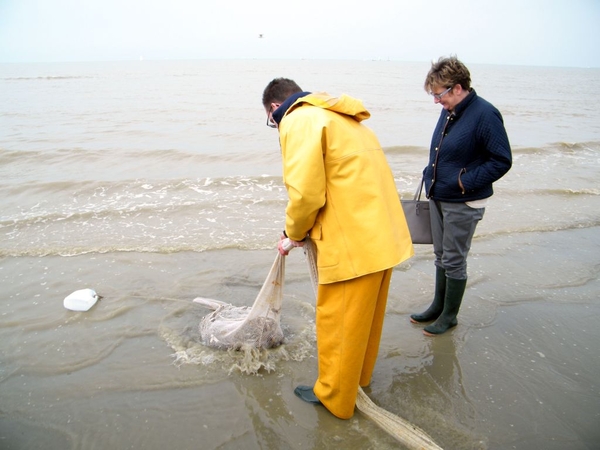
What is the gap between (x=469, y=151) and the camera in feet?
10.1

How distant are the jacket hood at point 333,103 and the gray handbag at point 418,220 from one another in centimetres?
147

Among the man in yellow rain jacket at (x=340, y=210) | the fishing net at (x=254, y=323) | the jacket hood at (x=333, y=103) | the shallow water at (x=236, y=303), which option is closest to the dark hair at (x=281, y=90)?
the man in yellow rain jacket at (x=340, y=210)

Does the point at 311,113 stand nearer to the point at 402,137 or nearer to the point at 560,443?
the point at 560,443

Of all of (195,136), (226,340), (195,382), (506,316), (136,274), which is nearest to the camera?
(195,382)

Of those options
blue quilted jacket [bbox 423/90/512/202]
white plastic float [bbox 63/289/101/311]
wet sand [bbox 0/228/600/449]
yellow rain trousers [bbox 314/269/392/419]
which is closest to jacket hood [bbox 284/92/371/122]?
yellow rain trousers [bbox 314/269/392/419]

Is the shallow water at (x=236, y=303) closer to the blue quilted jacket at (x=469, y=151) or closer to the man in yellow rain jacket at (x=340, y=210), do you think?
the man in yellow rain jacket at (x=340, y=210)

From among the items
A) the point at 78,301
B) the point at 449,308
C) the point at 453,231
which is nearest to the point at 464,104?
the point at 453,231

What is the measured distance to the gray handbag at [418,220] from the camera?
3.62 meters

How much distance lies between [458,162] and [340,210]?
1370mm

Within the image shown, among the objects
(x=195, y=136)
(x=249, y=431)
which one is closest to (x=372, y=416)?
(x=249, y=431)

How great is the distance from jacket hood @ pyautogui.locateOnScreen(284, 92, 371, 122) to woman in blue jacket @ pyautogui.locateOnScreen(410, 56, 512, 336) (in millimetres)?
920

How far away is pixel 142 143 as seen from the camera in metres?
13.0

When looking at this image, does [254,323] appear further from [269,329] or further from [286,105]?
[286,105]

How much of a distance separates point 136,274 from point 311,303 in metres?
2.21
